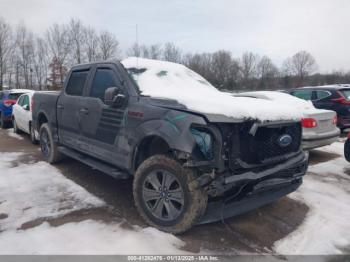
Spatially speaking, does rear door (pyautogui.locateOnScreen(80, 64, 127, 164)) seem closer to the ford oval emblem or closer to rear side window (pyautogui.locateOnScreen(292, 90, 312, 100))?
the ford oval emblem

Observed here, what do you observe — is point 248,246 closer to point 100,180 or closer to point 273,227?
point 273,227

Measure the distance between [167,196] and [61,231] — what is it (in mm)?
1246

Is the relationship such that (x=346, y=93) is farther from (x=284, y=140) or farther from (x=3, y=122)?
(x=3, y=122)

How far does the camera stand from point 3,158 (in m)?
6.35

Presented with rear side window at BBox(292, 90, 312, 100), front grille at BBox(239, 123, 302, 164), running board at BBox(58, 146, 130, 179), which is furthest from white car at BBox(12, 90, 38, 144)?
rear side window at BBox(292, 90, 312, 100)

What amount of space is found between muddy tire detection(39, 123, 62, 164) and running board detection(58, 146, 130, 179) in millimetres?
364

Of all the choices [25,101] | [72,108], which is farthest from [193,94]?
[25,101]

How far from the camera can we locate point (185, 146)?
8.97 feet

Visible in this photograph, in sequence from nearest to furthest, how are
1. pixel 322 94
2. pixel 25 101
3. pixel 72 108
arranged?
pixel 72 108 < pixel 25 101 < pixel 322 94

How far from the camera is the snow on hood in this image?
2.89 m

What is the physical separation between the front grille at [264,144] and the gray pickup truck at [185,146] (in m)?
0.01

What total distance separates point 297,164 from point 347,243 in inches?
37.5

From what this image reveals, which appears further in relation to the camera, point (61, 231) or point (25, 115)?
point (25, 115)

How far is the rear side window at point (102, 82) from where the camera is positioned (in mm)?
3946
